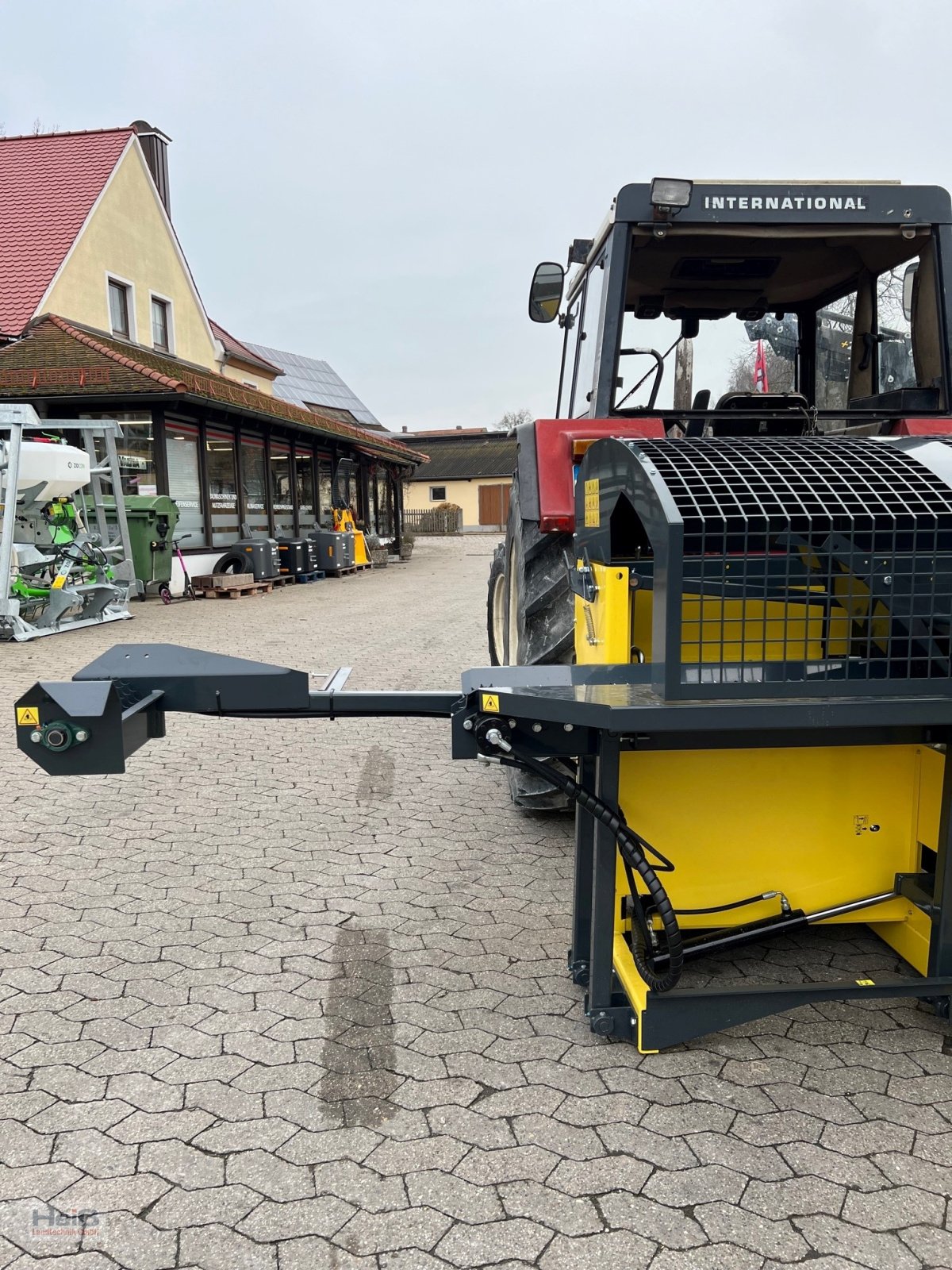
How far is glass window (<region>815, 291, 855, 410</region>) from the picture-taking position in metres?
3.99

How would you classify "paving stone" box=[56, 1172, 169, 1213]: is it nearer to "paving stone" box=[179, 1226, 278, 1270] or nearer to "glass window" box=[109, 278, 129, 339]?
"paving stone" box=[179, 1226, 278, 1270]

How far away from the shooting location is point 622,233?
3455mm

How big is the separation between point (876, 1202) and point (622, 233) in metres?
3.05

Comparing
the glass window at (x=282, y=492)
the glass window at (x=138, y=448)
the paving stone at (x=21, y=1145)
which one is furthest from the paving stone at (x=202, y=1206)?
the glass window at (x=282, y=492)

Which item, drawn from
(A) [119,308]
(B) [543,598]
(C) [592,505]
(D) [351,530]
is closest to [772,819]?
(C) [592,505]

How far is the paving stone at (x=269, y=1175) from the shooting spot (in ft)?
6.68

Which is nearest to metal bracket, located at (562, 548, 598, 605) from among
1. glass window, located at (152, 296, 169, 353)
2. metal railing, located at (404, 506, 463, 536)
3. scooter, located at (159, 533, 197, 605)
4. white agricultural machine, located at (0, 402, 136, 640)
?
white agricultural machine, located at (0, 402, 136, 640)

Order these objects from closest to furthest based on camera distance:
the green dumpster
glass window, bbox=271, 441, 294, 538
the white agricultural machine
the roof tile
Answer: the white agricultural machine → the green dumpster → the roof tile → glass window, bbox=271, 441, 294, 538

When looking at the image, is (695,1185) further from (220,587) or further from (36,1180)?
(220,587)

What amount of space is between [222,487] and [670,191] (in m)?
14.6

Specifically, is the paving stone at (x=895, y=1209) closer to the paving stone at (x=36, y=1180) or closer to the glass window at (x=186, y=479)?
the paving stone at (x=36, y=1180)

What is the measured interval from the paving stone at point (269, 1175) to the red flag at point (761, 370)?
144 inches

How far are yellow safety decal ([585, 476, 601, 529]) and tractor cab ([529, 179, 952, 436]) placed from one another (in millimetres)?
738

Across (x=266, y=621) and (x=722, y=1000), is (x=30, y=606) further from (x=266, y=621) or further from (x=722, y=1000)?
(x=722, y=1000)
